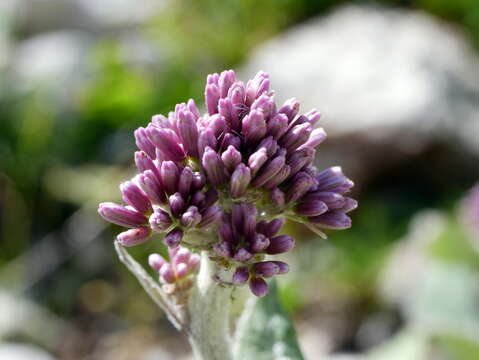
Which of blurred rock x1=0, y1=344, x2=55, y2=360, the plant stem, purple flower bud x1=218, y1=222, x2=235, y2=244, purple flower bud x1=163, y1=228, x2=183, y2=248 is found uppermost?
purple flower bud x1=163, y1=228, x2=183, y2=248

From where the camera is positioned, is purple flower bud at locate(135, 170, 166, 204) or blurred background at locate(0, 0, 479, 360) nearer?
purple flower bud at locate(135, 170, 166, 204)

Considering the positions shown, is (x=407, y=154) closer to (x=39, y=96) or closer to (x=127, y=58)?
(x=127, y=58)

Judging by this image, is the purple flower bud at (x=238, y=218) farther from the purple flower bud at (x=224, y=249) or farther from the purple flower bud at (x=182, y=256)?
the purple flower bud at (x=182, y=256)

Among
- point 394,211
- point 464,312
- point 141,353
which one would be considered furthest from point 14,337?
point 394,211

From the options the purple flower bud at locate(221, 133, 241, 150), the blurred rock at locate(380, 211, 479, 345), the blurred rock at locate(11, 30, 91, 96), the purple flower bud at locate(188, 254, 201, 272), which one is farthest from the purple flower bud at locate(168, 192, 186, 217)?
the blurred rock at locate(11, 30, 91, 96)

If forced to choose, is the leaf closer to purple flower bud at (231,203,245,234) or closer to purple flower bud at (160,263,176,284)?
purple flower bud at (160,263,176,284)
